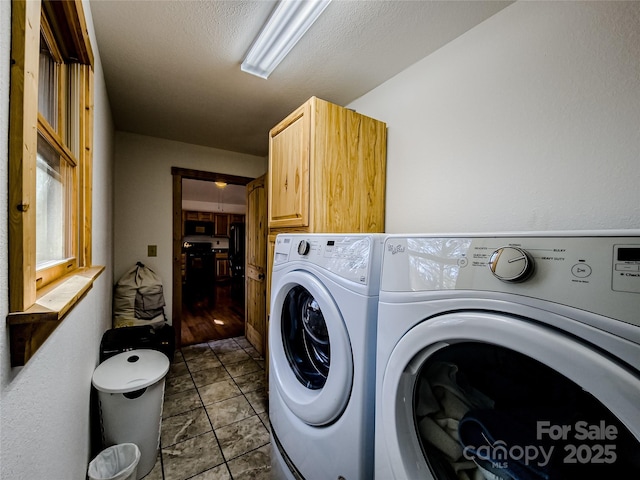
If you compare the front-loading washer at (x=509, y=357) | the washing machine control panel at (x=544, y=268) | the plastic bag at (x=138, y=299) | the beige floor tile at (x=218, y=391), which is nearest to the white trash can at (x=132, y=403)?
→ the beige floor tile at (x=218, y=391)

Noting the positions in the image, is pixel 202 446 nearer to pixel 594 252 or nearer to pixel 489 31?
pixel 594 252

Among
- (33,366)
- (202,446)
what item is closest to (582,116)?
(33,366)

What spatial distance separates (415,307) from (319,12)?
4.23 feet

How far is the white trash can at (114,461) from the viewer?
3.96ft

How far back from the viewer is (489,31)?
123 centimetres

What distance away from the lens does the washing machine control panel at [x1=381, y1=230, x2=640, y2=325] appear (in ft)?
1.25

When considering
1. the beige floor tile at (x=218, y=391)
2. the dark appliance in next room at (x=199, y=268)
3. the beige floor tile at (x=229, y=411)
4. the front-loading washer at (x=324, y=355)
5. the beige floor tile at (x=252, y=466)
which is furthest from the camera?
the dark appliance in next room at (x=199, y=268)

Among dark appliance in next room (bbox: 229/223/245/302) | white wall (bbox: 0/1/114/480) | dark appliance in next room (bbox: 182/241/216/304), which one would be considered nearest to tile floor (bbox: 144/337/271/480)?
white wall (bbox: 0/1/114/480)

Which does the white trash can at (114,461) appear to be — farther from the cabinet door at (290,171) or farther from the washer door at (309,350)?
the cabinet door at (290,171)

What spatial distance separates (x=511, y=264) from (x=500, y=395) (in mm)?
361

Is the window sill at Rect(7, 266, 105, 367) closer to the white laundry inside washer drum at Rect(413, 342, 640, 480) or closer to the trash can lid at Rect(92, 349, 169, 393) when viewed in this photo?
the white laundry inside washer drum at Rect(413, 342, 640, 480)

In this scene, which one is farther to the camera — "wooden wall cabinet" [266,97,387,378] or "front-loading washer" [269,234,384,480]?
"wooden wall cabinet" [266,97,387,378]

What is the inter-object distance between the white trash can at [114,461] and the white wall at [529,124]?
187 centimetres

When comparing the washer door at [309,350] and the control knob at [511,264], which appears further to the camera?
the washer door at [309,350]
